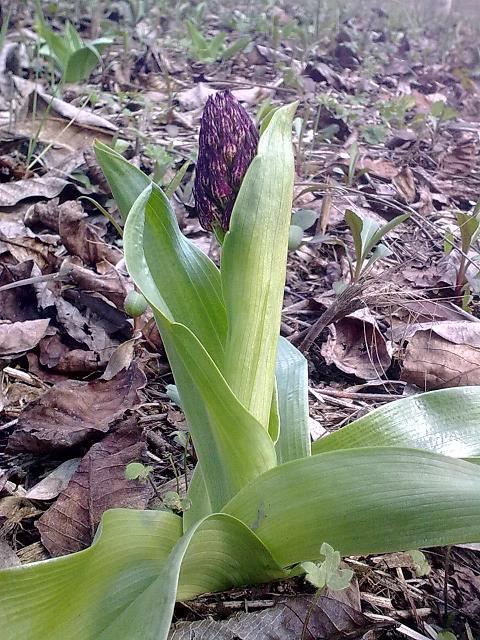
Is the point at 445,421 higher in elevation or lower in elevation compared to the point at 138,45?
lower

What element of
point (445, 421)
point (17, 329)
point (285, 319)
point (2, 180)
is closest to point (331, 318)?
point (285, 319)

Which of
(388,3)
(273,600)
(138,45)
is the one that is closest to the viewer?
(273,600)

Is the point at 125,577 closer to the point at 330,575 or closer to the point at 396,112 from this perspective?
the point at 330,575

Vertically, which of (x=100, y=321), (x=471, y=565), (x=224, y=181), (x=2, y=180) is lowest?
(x=471, y=565)

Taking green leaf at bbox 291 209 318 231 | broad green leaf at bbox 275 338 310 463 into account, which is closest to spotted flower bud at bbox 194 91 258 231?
broad green leaf at bbox 275 338 310 463

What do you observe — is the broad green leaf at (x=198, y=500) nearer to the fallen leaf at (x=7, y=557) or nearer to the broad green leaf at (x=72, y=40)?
the fallen leaf at (x=7, y=557)

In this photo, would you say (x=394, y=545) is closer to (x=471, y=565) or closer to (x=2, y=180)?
(x=471, y=565)

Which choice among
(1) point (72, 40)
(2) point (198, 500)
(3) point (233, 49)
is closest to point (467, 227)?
(2) point (198, 500)

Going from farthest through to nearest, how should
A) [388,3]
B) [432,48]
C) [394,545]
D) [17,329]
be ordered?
[388,3] < [432,48] < [17,329] < [394,545]
